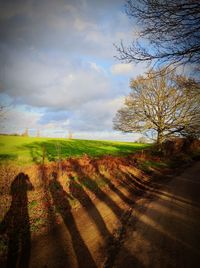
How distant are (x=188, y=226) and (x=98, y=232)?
2.91m

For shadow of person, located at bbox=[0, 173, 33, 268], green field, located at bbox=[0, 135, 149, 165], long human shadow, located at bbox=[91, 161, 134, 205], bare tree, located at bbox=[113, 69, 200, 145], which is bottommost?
shadow of person, located at bbox=[0, 173, 33, 268]

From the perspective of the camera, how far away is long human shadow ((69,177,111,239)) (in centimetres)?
637

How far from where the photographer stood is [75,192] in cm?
1005

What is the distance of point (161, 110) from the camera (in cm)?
2473

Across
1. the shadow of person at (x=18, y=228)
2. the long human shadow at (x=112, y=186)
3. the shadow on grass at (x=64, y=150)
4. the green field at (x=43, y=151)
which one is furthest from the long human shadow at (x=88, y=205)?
the shadow on grass at (x=64, y=150)

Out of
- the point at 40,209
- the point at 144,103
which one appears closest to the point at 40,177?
the point at 40,209

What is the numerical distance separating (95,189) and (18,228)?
5.16 metres

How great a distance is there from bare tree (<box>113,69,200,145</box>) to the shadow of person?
17915mm

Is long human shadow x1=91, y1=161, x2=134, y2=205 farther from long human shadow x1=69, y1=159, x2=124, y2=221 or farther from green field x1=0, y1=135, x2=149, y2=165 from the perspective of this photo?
green field x1=0, y1=135, x2=149, y2=165

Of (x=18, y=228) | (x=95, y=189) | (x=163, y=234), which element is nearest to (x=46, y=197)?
(x=18, y=228)

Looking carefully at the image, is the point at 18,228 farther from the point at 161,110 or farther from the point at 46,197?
the point at 161,110

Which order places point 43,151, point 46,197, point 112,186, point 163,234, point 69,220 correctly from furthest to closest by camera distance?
point 43,151, point 112,186, point 46,197, point 69,220, point 163,234


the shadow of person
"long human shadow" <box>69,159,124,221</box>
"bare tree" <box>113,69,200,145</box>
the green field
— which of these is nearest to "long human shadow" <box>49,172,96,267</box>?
the shadow of person

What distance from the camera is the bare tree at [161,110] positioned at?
23750 mm
